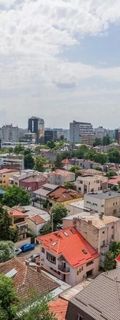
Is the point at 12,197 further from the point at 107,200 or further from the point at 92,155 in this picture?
the point at 92,155

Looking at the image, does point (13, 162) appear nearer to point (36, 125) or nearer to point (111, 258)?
point (111, 258)

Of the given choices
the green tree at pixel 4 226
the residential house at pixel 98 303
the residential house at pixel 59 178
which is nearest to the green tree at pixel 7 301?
the residential house at pixel 98 303

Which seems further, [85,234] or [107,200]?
[107,200]

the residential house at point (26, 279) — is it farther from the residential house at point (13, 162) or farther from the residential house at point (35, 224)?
the residential house at point (13, 162)

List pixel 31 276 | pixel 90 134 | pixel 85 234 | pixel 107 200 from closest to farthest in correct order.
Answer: pixel 31 276
pixel 85 234
pixel 107 200
pixel 90 134

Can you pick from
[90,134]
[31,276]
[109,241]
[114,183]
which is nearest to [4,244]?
[31,276]

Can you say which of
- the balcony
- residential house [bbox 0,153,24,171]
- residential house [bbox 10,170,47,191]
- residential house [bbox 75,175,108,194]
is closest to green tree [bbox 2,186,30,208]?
residential house [bbox 10,170,47,191]
